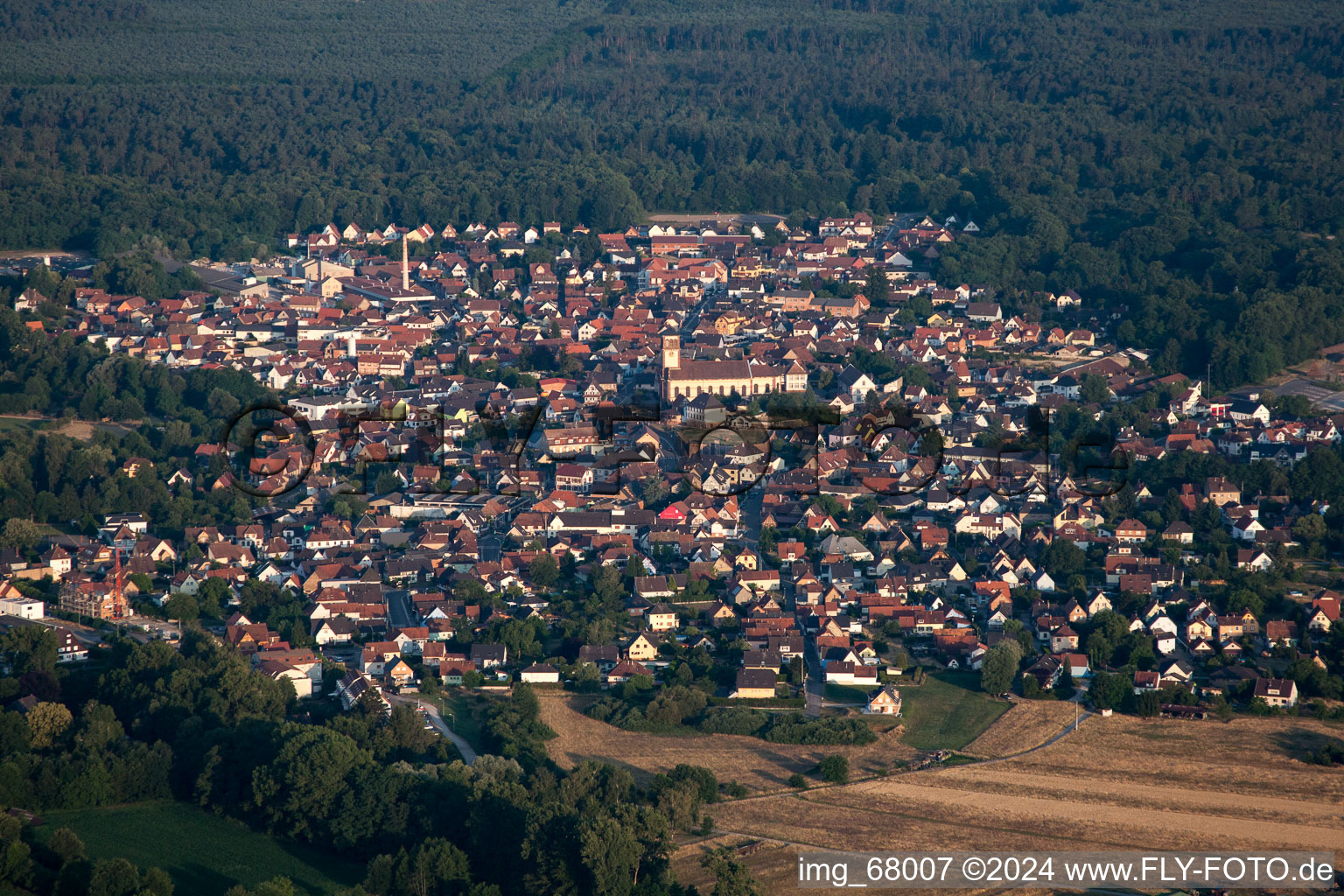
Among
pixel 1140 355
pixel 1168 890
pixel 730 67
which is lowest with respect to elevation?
pixel 1168 890

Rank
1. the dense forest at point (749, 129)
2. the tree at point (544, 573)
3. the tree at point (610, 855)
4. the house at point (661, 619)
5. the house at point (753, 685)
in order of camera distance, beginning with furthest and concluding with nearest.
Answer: the dense forest at point (749, 129), the tree at point (544, 573), the house at point (661, 619), the house at point (753, 685), the tree at point (610, 855)

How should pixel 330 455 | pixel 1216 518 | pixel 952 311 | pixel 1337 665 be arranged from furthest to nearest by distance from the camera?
1. pixel 952 311
2. pixel 330 455
3. pixel 1216 518
4. pixel 1337 665

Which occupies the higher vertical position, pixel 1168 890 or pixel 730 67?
pixel 730 67

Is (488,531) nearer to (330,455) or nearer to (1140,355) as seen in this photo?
(330,455)

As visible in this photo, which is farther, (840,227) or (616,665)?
(840,227)

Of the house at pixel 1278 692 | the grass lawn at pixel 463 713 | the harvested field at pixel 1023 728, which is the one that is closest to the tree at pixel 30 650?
the grass lawn at pixel 463 713

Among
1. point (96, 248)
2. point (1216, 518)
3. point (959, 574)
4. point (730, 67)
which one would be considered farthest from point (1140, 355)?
point (730, 67)

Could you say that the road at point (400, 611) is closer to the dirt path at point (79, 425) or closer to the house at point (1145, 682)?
the house at point (1145, 682)
